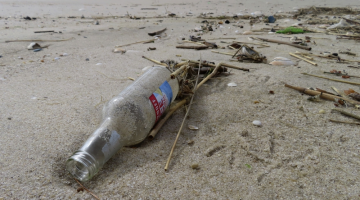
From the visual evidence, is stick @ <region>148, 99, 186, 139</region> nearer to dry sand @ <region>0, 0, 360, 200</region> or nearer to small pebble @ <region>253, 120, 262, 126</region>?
dry sand @ <region>0, 0, 360, 200</region>

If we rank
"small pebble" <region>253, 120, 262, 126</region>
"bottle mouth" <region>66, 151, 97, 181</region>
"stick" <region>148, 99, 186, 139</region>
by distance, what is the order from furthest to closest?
"small pebble" <region>253, 120, 262, 126</region>, "stick" <region>148, 99, 186, 139</region>, "bottle mouth" <region>66, 151, 97, 181</region>

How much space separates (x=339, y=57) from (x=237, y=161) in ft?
8.95

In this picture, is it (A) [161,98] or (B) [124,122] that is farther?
(A) [161,98]

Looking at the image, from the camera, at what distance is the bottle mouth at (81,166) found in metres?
1.06

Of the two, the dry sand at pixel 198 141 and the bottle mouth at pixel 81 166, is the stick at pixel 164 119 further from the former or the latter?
the bottle mouth at pixel 81 166

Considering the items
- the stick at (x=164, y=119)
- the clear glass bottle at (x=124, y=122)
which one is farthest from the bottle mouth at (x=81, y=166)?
the stick at (x=164, y=119)

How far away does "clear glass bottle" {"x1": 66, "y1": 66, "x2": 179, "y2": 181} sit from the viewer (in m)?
1.12

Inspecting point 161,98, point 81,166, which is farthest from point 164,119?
point 81,166

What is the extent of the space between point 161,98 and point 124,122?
33 centimetres

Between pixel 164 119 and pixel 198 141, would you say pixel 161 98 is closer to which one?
pixel 164 119

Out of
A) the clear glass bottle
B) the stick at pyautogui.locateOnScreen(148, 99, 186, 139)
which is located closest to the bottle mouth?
the clear glass bottle

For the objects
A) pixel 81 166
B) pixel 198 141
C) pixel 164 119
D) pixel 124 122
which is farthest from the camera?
pixel 164 119

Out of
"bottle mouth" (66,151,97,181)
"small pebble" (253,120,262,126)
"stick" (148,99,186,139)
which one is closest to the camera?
"bottle mouth" (66,151,97,181)

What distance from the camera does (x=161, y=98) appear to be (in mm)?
1535
